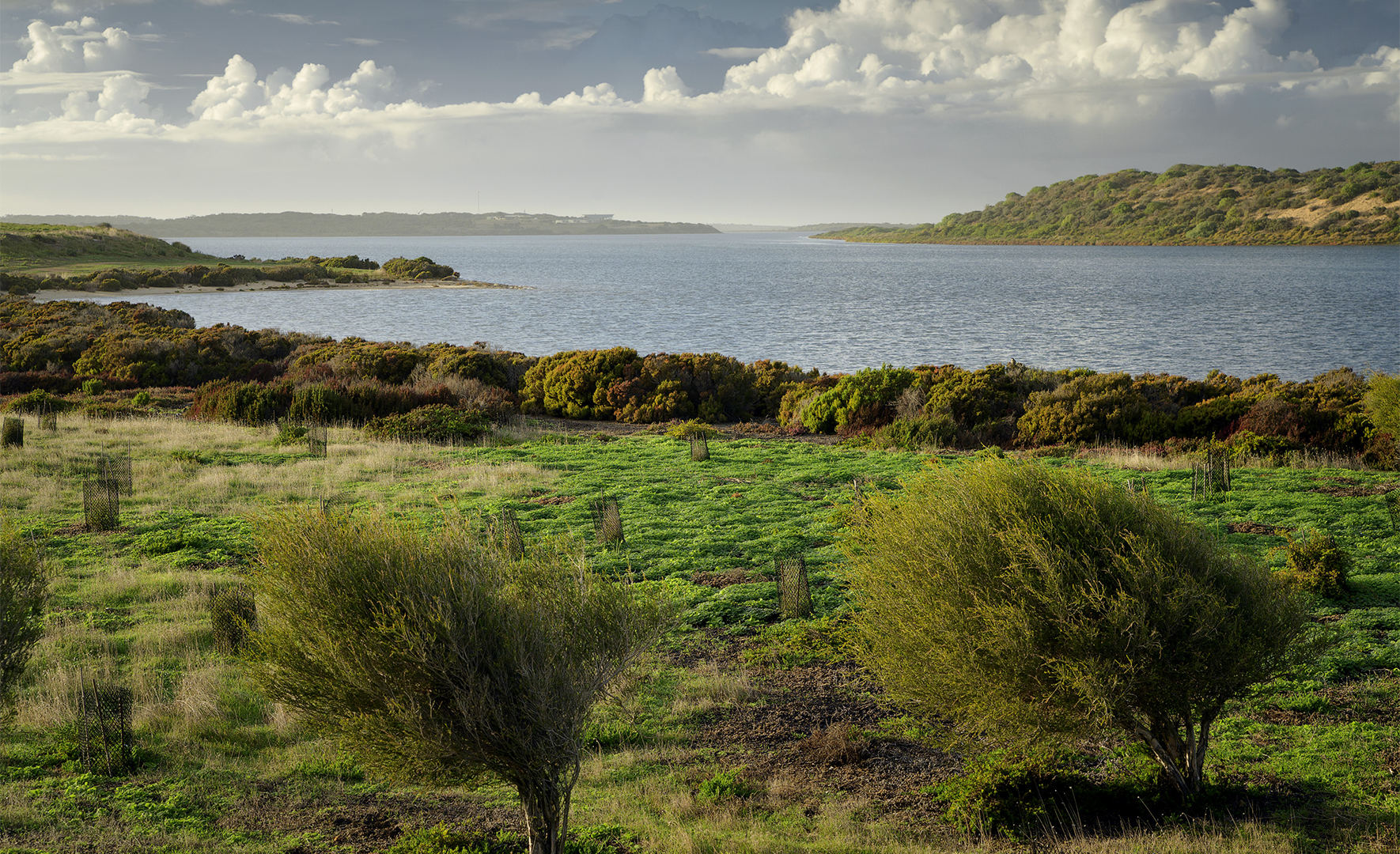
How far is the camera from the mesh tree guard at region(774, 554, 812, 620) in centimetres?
954

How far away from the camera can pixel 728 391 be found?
28.7 m

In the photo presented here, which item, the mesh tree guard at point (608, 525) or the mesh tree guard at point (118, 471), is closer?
the mesh tree guard at point (608, 525)

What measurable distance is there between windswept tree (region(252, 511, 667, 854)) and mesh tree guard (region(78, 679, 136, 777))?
89.9 inches

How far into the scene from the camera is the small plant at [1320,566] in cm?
927

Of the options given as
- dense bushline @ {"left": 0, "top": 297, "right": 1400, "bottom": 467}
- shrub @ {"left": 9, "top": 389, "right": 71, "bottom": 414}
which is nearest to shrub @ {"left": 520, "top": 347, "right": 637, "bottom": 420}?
dense bushline @ {"left": 0, "top": 297, "right": 1400, "bottom": 467}

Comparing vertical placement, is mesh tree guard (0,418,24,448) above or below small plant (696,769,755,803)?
above

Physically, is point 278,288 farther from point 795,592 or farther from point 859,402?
point 795,592

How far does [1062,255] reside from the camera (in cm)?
17700

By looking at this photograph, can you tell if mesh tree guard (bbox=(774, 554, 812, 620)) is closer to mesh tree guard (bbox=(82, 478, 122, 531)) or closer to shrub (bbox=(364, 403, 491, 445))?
mesh tree guard (bbox=(82, 478, 122, 531))

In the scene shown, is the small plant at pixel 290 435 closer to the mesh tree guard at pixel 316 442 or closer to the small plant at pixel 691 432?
the mesh tree guard at pixel 316 442

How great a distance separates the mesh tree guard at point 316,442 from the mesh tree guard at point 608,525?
29.3 feet

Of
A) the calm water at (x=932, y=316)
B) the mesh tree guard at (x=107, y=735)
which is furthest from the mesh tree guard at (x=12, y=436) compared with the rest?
the calm water at (x=932, y=316)

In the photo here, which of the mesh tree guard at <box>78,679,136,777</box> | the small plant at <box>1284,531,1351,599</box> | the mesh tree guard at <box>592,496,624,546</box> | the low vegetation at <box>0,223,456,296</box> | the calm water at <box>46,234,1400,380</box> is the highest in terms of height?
the low vegetation at <box>0,223,456,296</box>

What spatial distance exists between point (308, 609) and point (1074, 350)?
53254 mm
